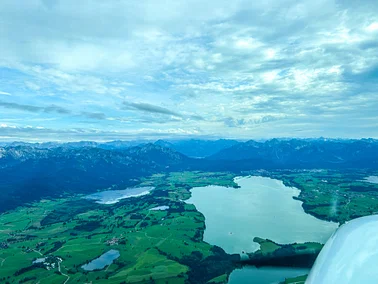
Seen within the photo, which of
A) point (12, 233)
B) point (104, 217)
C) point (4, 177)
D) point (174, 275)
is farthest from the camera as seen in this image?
point (4, 177)

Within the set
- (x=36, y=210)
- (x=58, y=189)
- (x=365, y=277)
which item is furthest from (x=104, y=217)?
(x=365, y=277)

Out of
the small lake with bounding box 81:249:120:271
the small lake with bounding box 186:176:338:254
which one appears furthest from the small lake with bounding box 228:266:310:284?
the small lake with bounding box 81:249:120:271

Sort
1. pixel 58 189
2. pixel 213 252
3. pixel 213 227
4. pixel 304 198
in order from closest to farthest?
pixel 213 252 → pixel 213 227 → pixel 304 198 → pixel 58 189

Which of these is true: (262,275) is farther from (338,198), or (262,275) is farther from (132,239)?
(338,198)

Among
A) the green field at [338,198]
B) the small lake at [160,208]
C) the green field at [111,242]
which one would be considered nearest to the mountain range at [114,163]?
the green field at [111,242]

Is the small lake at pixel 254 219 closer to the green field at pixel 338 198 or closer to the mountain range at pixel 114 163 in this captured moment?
the green field at pixel 338 198

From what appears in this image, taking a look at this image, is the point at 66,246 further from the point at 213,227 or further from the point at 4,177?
the point at 4,177

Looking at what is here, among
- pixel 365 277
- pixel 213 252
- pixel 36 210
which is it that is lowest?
pixel 36 210
